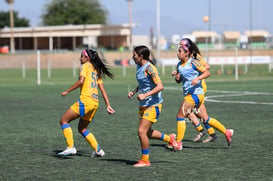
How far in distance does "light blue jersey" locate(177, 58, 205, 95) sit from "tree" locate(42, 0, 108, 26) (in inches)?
4610

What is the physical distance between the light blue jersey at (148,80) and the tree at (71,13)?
389 ft

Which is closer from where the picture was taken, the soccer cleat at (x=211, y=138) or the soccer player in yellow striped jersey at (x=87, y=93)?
the soccer player in yellow striped jersey at (x=87, y=93)

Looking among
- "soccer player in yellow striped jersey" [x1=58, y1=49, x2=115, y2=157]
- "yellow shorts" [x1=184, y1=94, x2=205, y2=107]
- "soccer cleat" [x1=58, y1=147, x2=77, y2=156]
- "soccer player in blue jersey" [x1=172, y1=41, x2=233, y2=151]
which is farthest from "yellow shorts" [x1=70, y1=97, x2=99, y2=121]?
"yellow shorts" [x1=184, y1=94, x2=205, y2=107]

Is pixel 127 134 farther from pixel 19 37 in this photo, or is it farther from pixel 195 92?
pixel 19 37

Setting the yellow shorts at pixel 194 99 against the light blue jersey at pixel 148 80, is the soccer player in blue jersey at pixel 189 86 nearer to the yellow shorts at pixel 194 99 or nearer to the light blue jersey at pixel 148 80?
the yellow shorts at pixel 194 99

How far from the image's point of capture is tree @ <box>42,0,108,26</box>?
128 m

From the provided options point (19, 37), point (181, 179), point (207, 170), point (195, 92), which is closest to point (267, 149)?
point (195, 92)

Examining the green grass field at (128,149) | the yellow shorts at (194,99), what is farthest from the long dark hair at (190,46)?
the green grass field at (128,149)

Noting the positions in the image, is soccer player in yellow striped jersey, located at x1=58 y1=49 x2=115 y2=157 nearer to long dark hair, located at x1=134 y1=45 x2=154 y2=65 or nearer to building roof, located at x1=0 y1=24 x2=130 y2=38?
long dark hair, located at x1=134 y1=45 x2=154 y2=65

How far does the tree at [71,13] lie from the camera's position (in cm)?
12750

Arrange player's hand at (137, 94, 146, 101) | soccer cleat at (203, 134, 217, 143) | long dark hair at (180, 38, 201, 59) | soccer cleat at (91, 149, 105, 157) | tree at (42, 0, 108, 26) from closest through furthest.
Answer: player's hand at (137, 94, 146, 101), soccer cleat at (91, 149, 105, 157), long dark hair at (180, 38, 201, 59), soccer cleat at (203, 134, 217, 143), tree at (42, 0, 108, 26)

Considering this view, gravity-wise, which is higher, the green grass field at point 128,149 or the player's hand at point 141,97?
the player's hand at point 141,97

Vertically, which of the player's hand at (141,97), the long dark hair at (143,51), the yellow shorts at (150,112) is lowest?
the yellow shorts at (150,112)

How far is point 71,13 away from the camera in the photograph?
12875 cm
